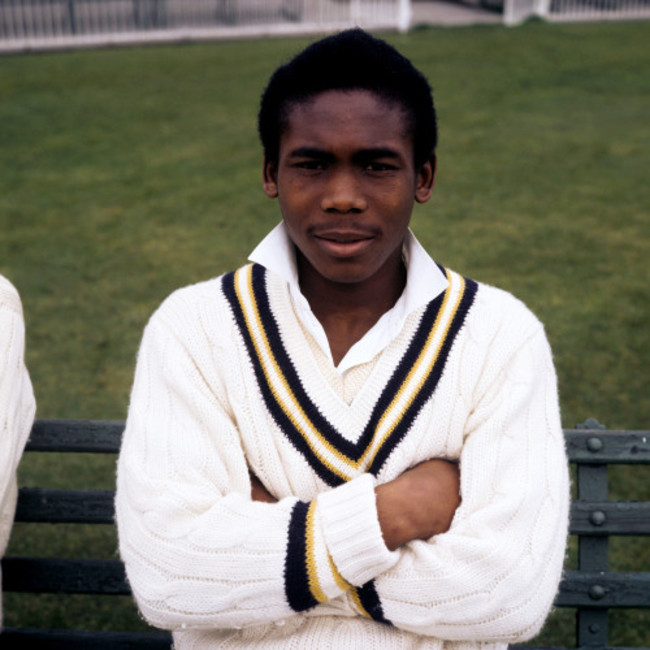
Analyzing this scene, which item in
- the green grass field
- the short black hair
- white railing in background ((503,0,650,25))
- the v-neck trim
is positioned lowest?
the green grass field

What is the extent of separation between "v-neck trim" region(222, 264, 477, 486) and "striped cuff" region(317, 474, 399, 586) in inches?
6.0

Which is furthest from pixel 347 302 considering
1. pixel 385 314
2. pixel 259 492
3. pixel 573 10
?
pixel 573 10

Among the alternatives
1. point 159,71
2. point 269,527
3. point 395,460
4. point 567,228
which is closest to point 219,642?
point 269,527

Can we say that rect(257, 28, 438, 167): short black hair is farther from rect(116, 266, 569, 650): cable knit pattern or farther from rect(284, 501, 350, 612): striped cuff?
rect(284, 501, 350, 612): striped cuff

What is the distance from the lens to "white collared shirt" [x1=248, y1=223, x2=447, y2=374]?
2111mm

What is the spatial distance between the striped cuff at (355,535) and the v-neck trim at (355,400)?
0.15 meters

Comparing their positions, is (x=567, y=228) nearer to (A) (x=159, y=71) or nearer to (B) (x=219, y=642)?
(B) (x=219, y=642)

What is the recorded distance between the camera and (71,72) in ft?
46.0

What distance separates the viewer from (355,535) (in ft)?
6.15

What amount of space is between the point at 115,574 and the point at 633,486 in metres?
2.39

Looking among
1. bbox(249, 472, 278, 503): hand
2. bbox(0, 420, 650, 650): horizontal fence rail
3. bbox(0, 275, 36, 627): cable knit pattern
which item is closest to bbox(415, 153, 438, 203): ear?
bbox(249, 472, 278, 503): hand

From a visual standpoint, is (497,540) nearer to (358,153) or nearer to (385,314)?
(385,314)

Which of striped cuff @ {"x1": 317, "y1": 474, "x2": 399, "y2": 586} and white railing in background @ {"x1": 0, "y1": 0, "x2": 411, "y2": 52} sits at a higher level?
striped cuff @ {"x1": 317, "y1": 474, "x2": 399, "y2": 586}

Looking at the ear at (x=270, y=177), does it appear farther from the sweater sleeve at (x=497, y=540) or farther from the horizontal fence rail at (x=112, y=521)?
the horizontal fence rail at (x=112, y=521)
